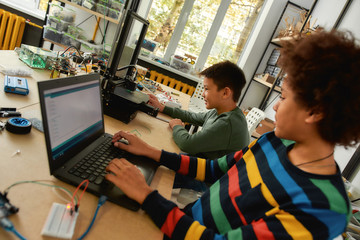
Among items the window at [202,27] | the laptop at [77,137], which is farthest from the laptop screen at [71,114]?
the window at [202,27]

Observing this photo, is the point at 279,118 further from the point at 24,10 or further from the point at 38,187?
the point at 24,10

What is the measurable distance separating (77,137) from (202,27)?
3221 millimetres

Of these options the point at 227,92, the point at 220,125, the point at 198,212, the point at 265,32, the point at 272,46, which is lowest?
the point at 198,212

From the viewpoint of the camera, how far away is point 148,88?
2.13 m

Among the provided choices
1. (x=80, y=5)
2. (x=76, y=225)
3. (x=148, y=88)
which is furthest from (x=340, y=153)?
(x=80, y=5)

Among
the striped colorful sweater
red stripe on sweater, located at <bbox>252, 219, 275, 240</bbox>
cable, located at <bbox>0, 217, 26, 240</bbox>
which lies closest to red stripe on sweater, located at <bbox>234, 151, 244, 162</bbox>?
the striped colorful sweater

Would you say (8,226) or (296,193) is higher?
(296,193)

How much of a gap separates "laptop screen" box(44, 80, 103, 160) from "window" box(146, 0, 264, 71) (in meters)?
2.96

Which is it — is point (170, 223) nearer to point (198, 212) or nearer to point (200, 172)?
point (198, 212)

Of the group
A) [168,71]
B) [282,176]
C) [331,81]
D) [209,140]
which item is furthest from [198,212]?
[168,71]

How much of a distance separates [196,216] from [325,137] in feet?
1.51

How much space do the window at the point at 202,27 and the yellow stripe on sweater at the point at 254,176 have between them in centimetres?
303

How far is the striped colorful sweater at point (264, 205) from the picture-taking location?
479mm

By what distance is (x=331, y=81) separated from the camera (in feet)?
1.63
